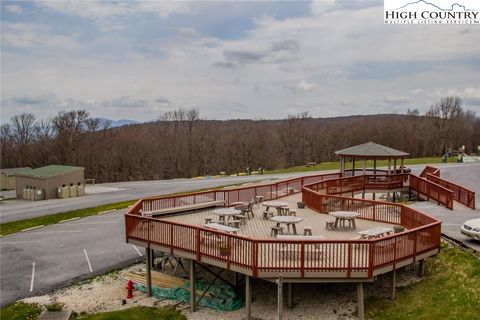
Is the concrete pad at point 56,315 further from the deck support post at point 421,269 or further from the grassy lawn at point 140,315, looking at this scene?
the deck support post at point 421,269

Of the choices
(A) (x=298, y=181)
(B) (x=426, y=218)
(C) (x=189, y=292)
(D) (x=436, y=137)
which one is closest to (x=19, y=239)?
(C) (x=189, y=292)

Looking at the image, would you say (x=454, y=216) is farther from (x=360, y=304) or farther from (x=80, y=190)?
(x=80, y=190)

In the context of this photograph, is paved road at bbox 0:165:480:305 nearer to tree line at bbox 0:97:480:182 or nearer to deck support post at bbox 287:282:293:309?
deck support post at bbox 287:282:293:309

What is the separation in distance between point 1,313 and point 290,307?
9627 millimetres

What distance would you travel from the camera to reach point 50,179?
38906 mm

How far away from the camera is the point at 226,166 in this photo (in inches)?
3423

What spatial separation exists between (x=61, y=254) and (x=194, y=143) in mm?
68061

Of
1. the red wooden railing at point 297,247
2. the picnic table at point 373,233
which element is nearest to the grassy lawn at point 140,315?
the red wooden railing at point 297,247

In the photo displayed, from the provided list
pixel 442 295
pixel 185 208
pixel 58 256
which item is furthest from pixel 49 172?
pixel 442 295

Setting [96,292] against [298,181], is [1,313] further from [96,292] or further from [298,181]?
[298,181]

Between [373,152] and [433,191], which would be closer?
[433,191]

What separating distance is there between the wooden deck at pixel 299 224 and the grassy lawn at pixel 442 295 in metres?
2.53

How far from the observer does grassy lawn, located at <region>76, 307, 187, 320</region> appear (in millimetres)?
13320

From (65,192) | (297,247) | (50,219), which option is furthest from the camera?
(65,192)
